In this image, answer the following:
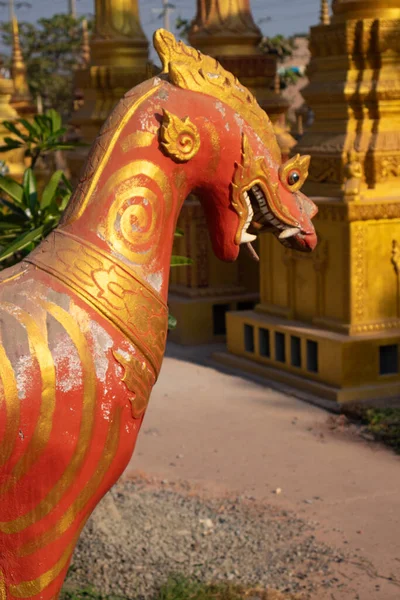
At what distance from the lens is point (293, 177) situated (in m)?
3.05

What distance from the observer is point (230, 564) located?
440 centimetres

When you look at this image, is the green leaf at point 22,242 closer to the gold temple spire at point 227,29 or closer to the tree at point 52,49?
the gold temple spire at point 227,29

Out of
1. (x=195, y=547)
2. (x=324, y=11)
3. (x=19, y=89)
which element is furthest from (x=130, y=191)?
(x=19, y=89)

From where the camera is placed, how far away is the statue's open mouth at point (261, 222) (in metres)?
2.99

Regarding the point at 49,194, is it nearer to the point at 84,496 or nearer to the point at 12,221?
the point at 12,221

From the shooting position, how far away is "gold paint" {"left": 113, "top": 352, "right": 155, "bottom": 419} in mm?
2678

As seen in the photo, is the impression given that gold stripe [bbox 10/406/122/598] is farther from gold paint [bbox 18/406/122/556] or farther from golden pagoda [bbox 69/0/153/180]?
golden pagoda [bbox 69/0/153/180]

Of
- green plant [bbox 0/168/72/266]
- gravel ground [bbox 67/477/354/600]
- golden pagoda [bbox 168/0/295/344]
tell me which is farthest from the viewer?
golden pagoda [bbox 168/0/295/344]

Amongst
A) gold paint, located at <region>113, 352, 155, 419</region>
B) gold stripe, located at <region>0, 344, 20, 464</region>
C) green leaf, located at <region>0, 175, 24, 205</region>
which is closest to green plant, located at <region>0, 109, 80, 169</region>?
green leaf, located at <region>0, 175, 24, 205</region>

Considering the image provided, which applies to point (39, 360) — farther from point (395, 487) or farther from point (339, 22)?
point (339, 22)

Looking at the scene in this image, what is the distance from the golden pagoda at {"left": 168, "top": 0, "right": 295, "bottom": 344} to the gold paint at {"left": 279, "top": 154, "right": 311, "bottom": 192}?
200 inches

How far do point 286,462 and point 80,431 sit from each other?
10.6 feet

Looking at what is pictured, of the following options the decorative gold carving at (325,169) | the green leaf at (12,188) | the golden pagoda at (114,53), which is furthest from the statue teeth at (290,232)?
the golden pagoda at (114,53)

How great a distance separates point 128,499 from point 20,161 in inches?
190
